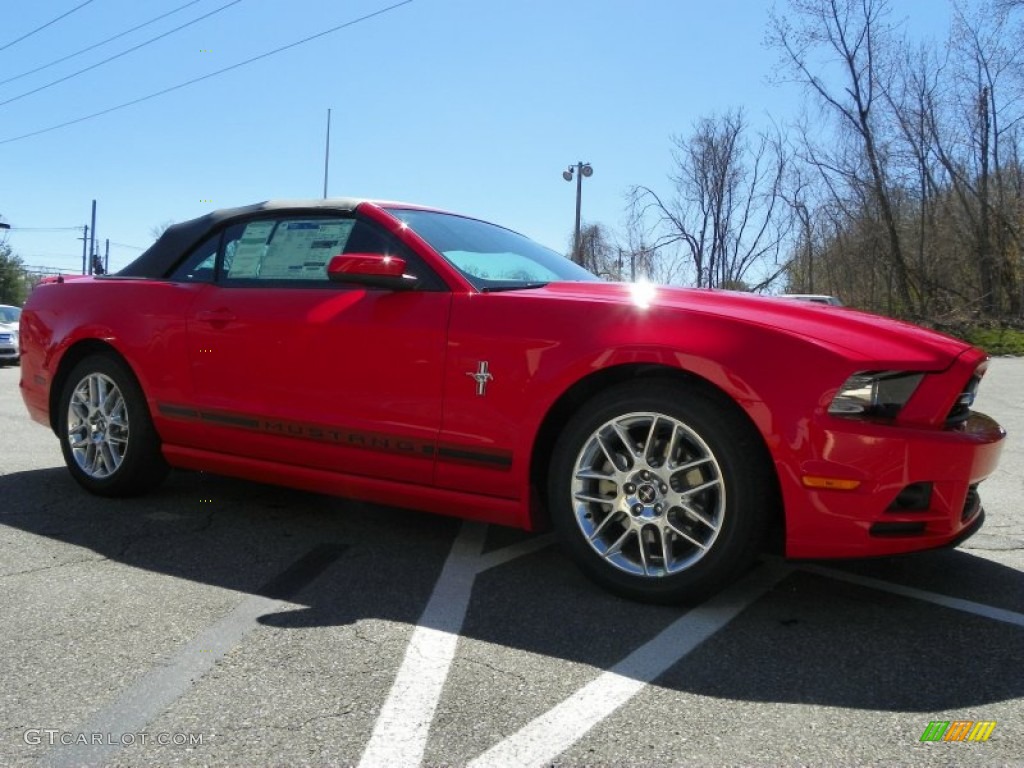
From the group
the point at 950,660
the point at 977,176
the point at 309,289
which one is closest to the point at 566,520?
the point at 950,660

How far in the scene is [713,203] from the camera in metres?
29.3

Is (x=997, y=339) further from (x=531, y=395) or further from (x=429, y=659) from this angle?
(x=429, y=659)

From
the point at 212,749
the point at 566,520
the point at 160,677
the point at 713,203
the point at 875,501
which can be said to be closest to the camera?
the point at 212,749

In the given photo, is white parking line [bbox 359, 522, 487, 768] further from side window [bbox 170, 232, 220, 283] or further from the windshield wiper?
side window [bbox 170, 232, 220, 283]

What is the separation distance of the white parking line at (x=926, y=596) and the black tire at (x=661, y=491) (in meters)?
0.70

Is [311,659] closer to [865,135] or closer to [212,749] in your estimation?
[212,749]

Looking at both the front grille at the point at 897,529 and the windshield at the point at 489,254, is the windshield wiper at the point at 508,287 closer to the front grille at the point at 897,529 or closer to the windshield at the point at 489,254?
the windshield at the point at 489,254

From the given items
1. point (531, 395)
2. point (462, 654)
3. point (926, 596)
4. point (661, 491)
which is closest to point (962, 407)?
point (926, 596)

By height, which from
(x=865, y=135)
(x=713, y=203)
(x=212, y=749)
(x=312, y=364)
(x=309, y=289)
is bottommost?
(x=212, y=749)

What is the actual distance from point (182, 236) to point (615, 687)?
10.8 ft

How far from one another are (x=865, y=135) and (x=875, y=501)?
3038 centimetres

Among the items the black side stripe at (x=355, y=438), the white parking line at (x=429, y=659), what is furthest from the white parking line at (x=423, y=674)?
the black side stripe at (x=355, y=438)

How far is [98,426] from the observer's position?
4527mm

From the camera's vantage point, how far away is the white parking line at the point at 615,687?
2.03 m
